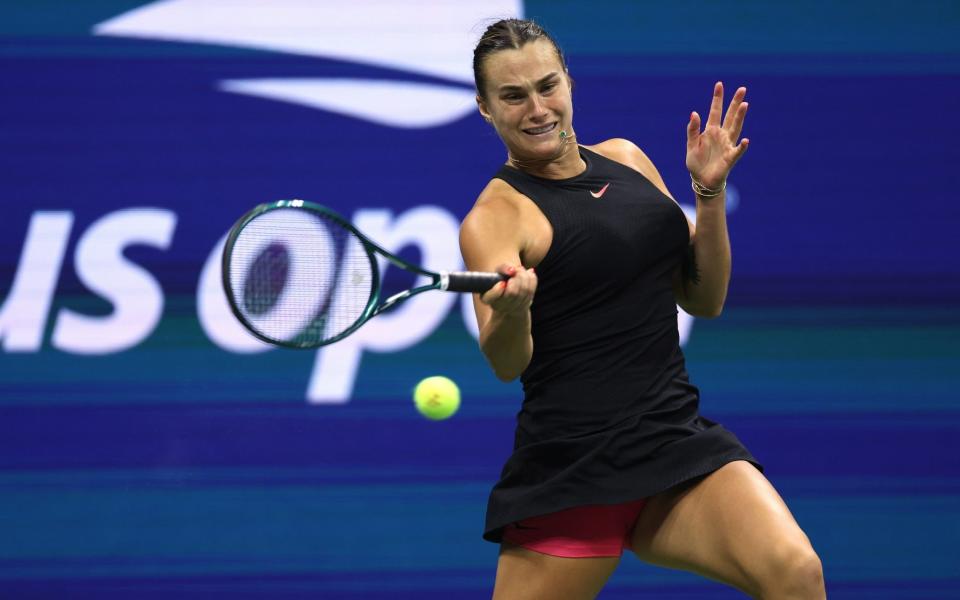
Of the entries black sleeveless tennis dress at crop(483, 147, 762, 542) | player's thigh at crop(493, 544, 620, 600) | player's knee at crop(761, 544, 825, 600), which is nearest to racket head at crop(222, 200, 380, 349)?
black sleeveless tennis dress at crop(483, 147, 762, 542)

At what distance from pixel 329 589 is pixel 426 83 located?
158cm

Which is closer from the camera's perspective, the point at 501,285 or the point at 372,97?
the point at 501,285

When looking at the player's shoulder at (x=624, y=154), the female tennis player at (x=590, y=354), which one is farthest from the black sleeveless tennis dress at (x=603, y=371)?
the player's shoulder at (x=624, y=154)

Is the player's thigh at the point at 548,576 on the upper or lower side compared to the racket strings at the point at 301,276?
lower

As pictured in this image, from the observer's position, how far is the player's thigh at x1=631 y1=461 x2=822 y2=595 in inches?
93.4

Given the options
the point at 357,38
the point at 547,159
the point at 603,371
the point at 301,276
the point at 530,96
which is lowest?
the point at 603,371

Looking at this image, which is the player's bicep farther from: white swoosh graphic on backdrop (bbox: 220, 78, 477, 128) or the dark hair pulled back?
white swoosh graphic on backdrop (bbox: 220, 78, 477, 128)

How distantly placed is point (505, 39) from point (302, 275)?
0.62m

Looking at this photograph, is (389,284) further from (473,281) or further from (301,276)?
(473,281)

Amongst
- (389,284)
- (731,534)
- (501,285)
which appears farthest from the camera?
(389,284)

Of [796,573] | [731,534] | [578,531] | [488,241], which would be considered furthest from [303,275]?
[796,573]

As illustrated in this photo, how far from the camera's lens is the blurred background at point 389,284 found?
13.3 ft

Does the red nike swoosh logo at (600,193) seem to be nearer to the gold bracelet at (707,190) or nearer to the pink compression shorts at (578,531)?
the gold bracelet at (707,190)

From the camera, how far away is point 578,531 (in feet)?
8.68
